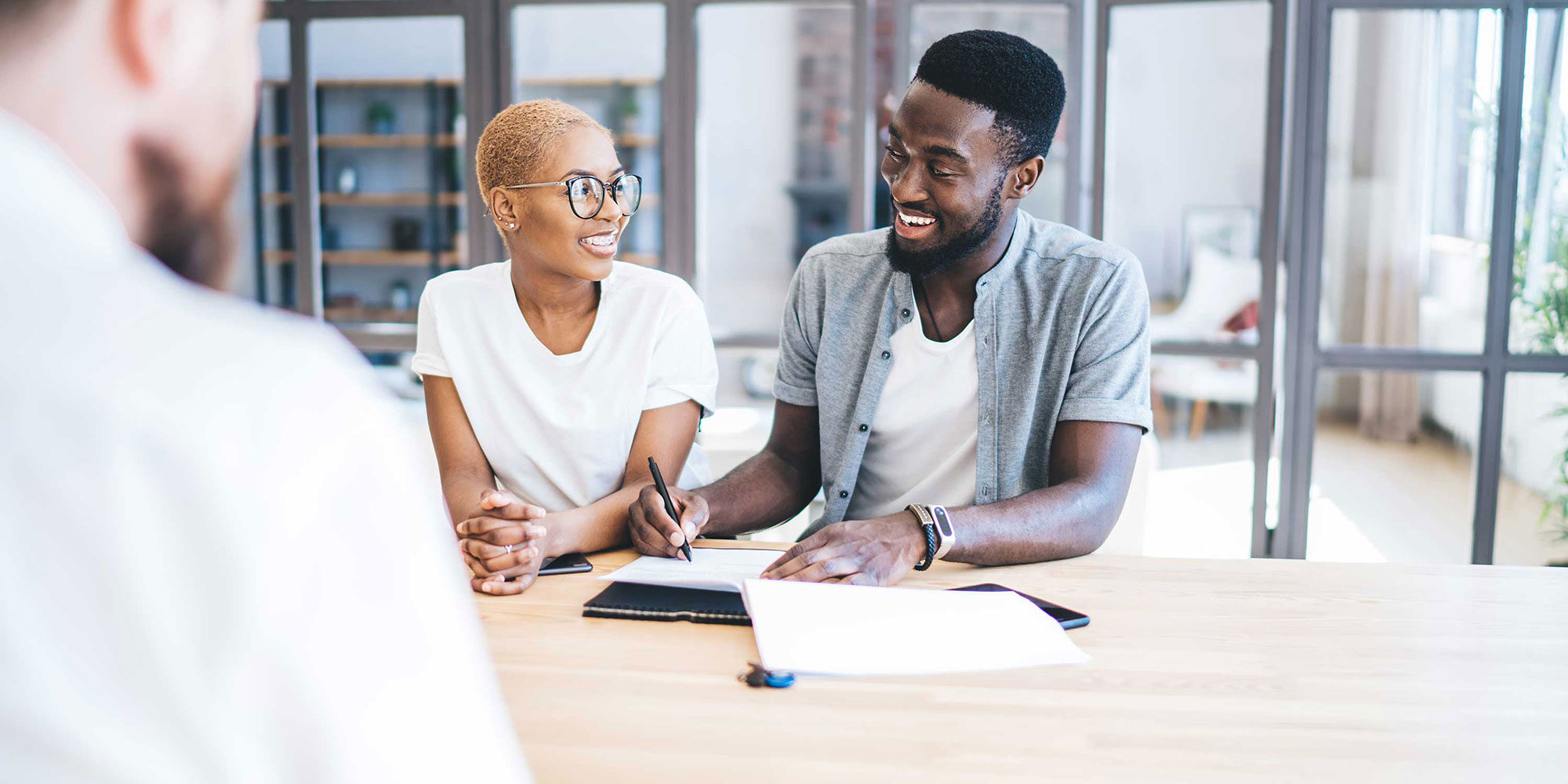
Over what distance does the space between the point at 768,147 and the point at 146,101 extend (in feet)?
32.3

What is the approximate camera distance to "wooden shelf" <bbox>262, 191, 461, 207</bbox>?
892 cm

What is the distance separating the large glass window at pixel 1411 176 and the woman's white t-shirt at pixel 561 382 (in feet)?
5.62

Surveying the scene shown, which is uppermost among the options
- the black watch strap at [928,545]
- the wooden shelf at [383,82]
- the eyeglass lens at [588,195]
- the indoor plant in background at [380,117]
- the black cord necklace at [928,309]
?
the wooden shelf at [383,82]

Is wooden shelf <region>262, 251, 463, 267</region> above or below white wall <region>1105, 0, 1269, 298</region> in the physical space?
below

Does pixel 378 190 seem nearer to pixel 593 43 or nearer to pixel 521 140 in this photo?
pixel 593 43

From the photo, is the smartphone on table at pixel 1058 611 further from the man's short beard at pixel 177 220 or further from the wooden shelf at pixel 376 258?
the wooden shelf at pixel 376 258

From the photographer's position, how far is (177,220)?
1.47 ft

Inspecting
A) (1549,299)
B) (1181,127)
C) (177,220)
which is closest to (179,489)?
(177,220)

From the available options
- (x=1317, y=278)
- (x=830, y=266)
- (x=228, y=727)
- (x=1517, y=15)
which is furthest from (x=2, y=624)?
(x=1517, y=15)

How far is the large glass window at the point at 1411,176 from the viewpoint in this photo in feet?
9.54

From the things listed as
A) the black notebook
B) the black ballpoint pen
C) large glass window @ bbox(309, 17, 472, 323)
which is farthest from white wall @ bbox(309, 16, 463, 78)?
the black notebook

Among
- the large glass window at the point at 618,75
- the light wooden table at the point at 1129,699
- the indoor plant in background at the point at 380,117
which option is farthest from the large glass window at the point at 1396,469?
the indoor plant in background at the point at 380,117

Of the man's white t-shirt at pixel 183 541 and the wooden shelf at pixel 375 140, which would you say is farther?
the wooden shelf at pixel 375 140

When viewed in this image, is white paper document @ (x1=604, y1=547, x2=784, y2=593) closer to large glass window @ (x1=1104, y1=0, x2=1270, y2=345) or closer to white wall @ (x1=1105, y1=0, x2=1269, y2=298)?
large glass window @ (x1=1104, y1=0, x2=1270, y2=345)
